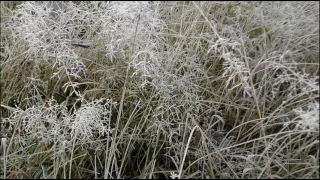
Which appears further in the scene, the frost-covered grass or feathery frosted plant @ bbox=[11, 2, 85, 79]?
feathery frosted plant @ bbox=[11, 2, 85, 79]

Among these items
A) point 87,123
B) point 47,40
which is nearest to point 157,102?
point 87,123

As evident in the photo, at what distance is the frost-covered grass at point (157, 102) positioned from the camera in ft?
3.46

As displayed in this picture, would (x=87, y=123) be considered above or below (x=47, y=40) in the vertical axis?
below

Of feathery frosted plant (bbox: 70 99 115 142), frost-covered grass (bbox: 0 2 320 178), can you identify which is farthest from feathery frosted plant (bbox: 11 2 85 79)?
feathery frosted plant (bbox: 70 99 115 142)

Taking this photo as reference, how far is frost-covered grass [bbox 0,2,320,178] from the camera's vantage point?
1056mm

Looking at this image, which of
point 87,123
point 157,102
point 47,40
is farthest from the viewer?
point 47,40

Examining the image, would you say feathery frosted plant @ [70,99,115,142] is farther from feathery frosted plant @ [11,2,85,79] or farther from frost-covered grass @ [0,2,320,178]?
feathery frosted plant @ [11,2,85,79]

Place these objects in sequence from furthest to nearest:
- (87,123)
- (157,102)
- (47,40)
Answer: (47,40), (157,102), (87,123)

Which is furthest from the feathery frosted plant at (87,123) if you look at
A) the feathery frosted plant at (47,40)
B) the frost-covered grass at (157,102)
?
the feathery frosted plant at (47,40)

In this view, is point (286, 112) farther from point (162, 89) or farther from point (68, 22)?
point (68, 22)

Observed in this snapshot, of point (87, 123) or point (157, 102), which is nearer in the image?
point (87, 123)

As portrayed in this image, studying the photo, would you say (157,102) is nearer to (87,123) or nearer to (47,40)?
(87,123)

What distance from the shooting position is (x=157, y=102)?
121cm

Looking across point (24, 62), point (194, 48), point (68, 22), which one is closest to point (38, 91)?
point (24, 62)
